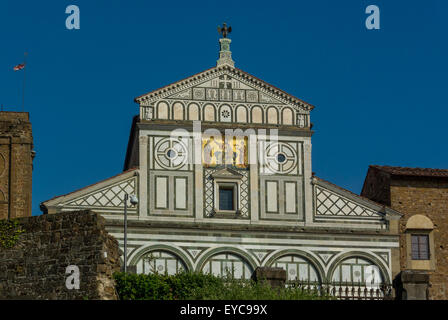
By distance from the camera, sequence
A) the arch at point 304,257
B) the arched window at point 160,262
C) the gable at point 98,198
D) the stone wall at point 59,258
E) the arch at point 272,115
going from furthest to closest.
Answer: the arch at point 272,115, the arch at point 304,257, the gable at point 98,198, the arched window at point 160,262, the stone wall at point 59,258

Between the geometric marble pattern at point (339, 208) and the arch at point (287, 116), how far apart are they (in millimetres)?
3839

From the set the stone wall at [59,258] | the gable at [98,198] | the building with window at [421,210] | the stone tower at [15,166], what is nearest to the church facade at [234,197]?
the gable at [98,198]

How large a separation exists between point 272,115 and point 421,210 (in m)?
8.12

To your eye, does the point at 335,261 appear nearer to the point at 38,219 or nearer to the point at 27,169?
the point at 27,169

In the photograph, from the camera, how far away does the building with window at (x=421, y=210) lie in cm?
5791

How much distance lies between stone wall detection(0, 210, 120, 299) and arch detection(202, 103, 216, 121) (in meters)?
23.8

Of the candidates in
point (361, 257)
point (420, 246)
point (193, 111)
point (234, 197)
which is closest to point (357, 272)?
point (361, 257)

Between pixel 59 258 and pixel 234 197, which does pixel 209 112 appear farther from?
pixel 59 258

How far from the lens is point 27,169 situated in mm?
54500

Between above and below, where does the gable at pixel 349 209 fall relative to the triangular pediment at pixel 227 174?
below

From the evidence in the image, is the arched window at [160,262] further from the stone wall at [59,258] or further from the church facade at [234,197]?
the stone wall at [59,258]
